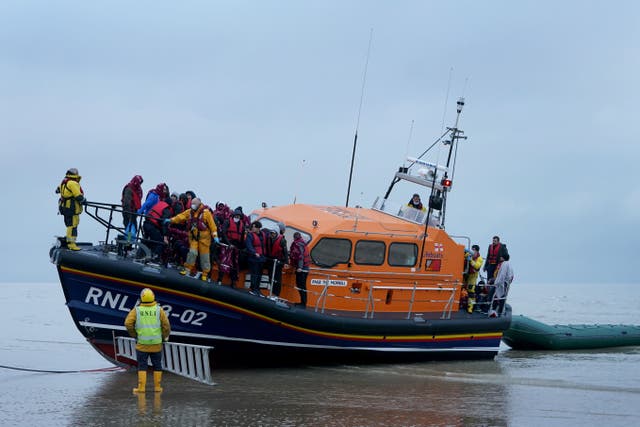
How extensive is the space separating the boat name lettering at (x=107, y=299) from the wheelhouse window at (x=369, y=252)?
3.51 m

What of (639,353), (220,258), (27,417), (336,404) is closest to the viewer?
(27,417)

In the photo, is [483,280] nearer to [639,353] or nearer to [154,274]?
[639,353]

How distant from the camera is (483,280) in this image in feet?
48.3

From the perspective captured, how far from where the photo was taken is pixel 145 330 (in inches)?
377

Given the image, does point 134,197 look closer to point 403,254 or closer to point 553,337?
point 403,254

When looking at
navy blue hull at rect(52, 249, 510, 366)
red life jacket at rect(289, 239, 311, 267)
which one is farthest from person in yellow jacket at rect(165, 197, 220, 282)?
red life jacket at rect(289, 239, 311, 267)

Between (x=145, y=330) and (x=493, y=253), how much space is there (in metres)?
7.77

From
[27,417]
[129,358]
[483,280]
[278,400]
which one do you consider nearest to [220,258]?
[129,358]

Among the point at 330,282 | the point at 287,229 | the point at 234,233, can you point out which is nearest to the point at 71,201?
the point at 234,233

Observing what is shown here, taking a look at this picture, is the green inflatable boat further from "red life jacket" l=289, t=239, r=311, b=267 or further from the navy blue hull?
"red life jacket" l=289, t=239, r=311, b=267

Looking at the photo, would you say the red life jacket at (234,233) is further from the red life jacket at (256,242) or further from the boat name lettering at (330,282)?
the boat name lettering at (330,282)

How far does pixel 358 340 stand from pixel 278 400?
297 cm

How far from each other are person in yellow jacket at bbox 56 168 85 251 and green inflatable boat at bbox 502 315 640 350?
8926 millimetres

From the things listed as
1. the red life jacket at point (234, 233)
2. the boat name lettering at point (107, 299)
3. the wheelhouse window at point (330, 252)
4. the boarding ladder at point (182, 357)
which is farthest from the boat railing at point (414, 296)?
the boat name lettering at point (107, 299)
